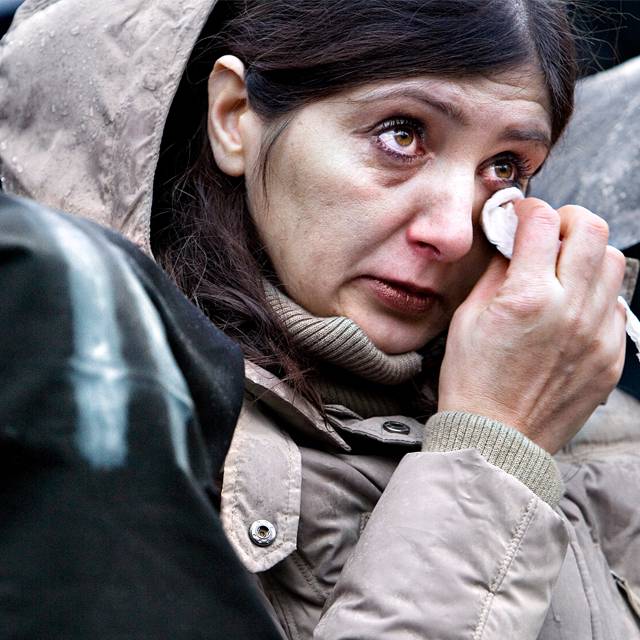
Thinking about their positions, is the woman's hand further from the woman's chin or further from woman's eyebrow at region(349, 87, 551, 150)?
woman's eyebrow at region(349, 87, 551, 150)

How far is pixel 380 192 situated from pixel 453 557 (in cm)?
69

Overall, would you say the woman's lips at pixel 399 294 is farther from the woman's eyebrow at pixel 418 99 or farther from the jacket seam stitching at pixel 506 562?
the jacket seam stitching at pixel 506 562

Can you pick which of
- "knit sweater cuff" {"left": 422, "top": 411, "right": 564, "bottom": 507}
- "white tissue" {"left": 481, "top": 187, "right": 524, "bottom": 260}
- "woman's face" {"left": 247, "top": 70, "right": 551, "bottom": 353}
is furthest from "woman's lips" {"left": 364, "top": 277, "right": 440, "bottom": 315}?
"knit sweater cuff" {"left": 422, "top": 411, "right": 564, "bottom": 507}

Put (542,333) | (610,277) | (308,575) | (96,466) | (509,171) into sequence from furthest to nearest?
(509,171) < (610,277) < (542,333) < (308,575) < (96,466)

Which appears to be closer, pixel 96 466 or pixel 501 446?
pixel 96 466

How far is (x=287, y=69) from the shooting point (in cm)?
186

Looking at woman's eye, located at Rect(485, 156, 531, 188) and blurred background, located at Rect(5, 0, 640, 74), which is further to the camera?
blurred background, located at Rect(5, 0, 640, 74)

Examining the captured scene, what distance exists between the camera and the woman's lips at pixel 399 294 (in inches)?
72.2

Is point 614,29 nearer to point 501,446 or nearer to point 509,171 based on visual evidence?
point 509,171

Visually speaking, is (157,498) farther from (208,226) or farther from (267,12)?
(267,12)

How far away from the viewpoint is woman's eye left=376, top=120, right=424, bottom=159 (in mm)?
1814

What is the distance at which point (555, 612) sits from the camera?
172 cm

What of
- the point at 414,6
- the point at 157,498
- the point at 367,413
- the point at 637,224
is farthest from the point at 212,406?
the point at 637,224

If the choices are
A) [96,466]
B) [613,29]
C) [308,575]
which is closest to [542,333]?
[308,575]
